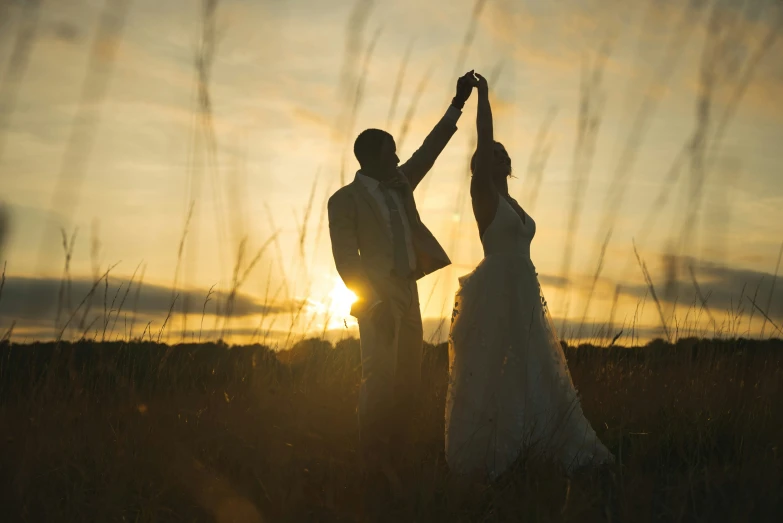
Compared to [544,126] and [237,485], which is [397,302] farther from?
[544,126]

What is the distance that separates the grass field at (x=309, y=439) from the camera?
2402 millimetres

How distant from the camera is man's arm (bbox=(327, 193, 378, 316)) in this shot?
350cm

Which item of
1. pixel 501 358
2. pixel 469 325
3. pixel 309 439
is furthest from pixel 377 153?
pixel 309 439

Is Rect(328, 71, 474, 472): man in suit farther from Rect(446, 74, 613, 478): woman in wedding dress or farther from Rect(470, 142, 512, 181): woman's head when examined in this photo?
Rect(470, 142, 512, 181): woman's head

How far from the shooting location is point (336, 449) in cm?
354

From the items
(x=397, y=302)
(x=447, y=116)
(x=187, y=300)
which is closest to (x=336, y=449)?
(x=397, y=302)

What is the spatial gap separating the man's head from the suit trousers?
584 millimetres

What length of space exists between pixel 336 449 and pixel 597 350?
85.6 inches

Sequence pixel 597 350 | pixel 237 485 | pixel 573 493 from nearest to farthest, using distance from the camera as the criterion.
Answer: pixel 573 493
pixel 237 485
pixel 597 350

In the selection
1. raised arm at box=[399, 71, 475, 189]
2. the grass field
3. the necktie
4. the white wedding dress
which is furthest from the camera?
raised arm at box=[399, 71, 475, 189]

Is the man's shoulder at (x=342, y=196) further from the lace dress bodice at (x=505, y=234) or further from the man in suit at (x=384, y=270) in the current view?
the lace dress bodice at (x=505, y=234)

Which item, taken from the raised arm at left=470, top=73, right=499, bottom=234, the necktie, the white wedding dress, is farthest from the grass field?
the raised arm at left=470, top=73, right=499, bottom=234

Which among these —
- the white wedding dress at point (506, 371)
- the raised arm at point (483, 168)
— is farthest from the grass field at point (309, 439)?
the raised arm at point (483, 168)

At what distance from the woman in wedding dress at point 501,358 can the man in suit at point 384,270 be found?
0.22m
